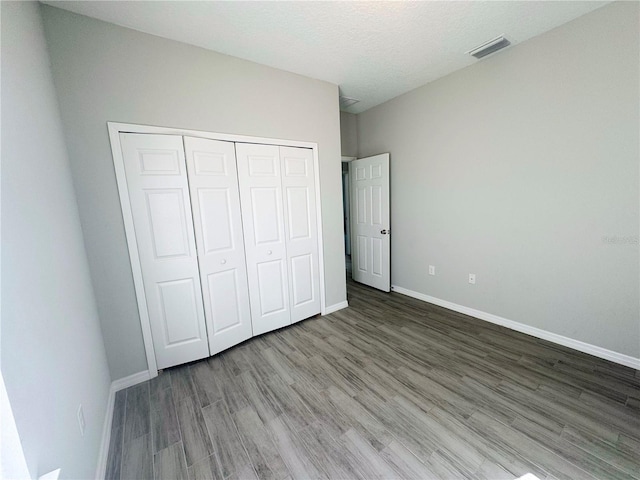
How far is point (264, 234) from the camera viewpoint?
101 inches

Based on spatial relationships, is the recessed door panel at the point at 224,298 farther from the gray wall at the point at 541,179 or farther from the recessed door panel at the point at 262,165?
the gray wall at the point at 541,179

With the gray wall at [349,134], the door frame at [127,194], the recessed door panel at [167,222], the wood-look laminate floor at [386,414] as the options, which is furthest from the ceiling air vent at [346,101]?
the wood-look laminate floor at [386,414]

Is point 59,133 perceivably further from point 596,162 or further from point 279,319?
point 596,162

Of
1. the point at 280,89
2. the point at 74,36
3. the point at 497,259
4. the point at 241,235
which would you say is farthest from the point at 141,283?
the point at 497,259

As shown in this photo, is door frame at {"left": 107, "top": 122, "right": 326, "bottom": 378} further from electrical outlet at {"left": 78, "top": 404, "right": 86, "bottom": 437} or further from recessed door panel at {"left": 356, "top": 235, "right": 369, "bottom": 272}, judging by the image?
recessed door panel at {"left": 356, "top": 235, "right": 369, "bottom": 272}

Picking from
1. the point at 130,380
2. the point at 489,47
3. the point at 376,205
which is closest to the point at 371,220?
the point at 376,205

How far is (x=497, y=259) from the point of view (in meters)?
2.66

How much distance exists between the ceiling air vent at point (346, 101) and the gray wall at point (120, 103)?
1.20 meters

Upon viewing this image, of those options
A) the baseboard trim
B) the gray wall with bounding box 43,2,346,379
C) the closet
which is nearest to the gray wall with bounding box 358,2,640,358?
the baseboard trim

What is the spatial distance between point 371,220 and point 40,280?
11.1ft

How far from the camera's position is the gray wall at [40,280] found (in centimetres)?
79

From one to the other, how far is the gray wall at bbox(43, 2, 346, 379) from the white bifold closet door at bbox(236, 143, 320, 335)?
0.33 metres

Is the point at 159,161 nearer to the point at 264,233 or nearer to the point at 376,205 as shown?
the point at 264,233

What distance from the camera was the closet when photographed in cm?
198
